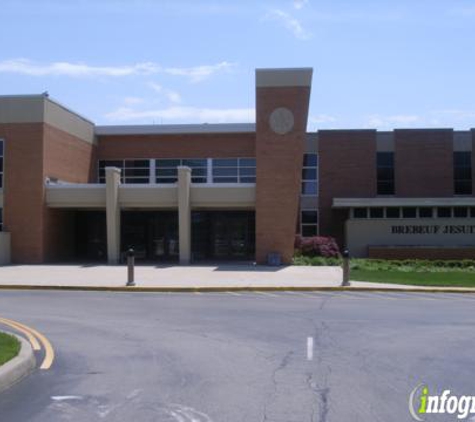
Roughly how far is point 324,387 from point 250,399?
39.3 inches

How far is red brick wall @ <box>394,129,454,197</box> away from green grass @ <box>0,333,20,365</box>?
37.3m

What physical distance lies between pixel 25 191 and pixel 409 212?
21.5 meters

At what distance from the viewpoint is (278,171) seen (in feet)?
106

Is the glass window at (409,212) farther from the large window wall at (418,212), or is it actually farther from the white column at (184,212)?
the white column at (184,212)

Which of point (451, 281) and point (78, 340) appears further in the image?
point (451, 281)

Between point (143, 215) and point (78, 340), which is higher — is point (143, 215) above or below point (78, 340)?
above

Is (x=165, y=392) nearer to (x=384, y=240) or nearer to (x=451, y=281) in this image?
(x=451, y=281)

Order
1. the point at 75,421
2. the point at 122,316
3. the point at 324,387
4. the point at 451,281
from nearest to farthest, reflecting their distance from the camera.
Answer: the point at 75,421, the point at 324,387, the point at 122,316, the point at 451,281

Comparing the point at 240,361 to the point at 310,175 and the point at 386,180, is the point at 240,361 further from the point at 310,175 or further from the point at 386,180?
the point at 386,180

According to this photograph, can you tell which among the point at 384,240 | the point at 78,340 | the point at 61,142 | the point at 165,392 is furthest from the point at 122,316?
the point at 384,240

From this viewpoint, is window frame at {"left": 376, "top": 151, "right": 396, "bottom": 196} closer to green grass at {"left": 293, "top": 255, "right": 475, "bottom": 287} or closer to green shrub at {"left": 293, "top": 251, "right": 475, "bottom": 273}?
green shrub at {"left": 293, "top": 251, "right": 475, "bottom": 273}

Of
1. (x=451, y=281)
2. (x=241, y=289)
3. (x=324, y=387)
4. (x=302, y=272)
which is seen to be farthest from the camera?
(x=302, y=272)

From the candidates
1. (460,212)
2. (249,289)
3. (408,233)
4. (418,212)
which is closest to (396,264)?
(408,233)

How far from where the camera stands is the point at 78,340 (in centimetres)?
1080
